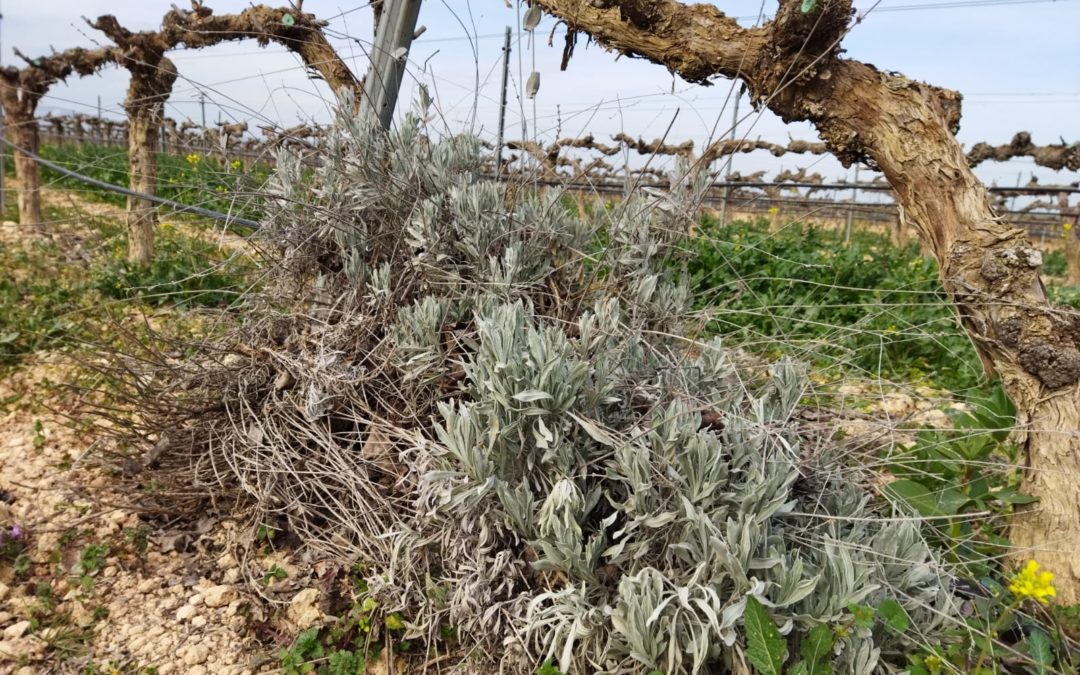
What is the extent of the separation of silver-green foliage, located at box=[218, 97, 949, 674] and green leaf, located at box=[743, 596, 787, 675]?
0.04 meters

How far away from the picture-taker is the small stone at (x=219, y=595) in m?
2.23

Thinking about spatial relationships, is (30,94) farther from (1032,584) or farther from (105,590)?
(1032,584)

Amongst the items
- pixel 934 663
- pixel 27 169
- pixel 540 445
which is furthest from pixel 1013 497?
pixel 27 169

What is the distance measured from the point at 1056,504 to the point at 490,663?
171 centimetres

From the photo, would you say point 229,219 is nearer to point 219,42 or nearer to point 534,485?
point 534,485

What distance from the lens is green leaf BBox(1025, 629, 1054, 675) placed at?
1580 millimetres

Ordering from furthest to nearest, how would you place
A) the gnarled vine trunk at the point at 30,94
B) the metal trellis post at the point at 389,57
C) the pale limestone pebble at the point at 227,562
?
1. the gnarled vine trunk at the point at 30,94
2. the metal trellis post at the point at 389,57
3. the pale limestone pebble at the point at 227,562

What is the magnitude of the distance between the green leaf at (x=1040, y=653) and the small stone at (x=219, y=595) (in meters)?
2.29

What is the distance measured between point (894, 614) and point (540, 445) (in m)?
0.88

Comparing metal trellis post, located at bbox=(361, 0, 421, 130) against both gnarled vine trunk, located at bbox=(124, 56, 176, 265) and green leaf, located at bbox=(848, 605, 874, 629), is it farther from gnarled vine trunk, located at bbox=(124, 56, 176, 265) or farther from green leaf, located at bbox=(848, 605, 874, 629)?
gnarled vine trunk, located at bbox=(124, 56, 176, 265)

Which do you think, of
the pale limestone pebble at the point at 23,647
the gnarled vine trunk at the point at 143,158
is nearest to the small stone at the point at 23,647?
the pale limestone pebble at the point at 23,647

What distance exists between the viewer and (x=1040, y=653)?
161 cm

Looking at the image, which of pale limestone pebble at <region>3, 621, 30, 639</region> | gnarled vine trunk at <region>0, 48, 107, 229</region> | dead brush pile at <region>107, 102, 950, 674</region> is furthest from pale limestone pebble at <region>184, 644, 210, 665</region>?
gnarled vine trunk at <region>0, 48, 107, 229</region>

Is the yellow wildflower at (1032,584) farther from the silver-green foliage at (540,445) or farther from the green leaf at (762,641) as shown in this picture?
the green leaf at (762,641)
